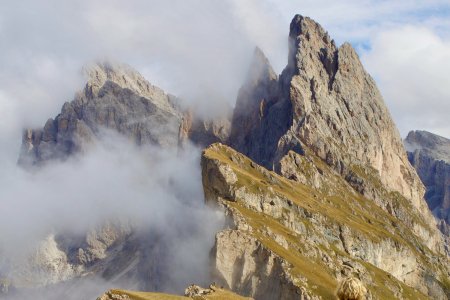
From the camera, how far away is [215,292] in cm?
16988

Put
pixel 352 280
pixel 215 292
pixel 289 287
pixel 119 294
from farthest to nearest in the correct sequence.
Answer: pixel 289 287 → pixel 215 292 → pixel 119 294 → pixel 352 280

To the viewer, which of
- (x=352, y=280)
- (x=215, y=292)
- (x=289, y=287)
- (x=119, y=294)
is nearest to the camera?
(x=352, y=280)

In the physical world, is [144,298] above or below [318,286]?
below

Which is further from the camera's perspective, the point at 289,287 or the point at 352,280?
the point at 289,287

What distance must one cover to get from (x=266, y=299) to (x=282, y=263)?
36.1 feet

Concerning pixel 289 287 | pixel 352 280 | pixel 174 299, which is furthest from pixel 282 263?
pixel 352 280

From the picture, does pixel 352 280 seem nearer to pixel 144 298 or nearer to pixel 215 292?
pixel 144 298

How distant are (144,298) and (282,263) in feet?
208

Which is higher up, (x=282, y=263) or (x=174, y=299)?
(x=282, y=263)

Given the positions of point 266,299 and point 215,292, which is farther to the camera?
point 266,299

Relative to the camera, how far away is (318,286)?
7721 inches

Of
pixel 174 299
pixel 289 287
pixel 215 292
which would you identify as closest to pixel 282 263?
pixel 289 287

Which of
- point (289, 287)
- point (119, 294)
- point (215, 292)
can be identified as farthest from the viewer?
point (289, 287)

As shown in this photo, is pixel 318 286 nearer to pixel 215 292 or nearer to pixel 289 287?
pixel 289 287
